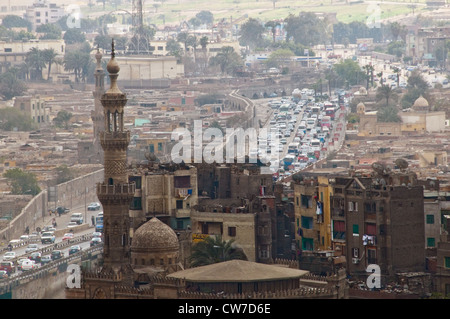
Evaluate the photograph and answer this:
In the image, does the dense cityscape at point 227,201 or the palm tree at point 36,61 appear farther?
the palm tree at point 36,61

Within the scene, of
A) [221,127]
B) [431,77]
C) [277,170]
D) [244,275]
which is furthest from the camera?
[431,77]

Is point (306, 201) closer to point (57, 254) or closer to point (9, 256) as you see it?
point (57, 254)

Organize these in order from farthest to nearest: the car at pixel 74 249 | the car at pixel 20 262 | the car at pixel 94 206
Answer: the car at pixel 94 206
the car at pixel 74 249
the car at pixel 20 262

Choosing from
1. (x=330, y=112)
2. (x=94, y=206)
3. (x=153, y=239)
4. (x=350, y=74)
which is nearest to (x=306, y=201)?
(x=153, y=239)

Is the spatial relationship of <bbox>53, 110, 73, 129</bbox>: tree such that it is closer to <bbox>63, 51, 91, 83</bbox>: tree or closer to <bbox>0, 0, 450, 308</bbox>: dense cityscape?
<bbox>0, 0, 450, 308</bbox>: dense cityscape

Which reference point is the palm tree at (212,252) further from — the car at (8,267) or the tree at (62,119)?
the tree at (62,119)

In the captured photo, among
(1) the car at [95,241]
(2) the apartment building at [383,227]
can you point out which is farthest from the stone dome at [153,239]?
(1) the car at [95,241]
